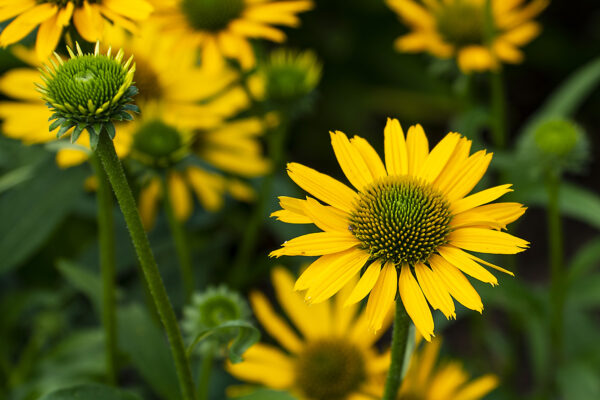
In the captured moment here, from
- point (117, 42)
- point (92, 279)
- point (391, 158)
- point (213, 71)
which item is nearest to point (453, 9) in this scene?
point (213, 71)

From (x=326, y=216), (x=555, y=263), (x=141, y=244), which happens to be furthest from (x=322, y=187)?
(x=555, y=263)

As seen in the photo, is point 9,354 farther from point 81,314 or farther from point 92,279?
point 92,279

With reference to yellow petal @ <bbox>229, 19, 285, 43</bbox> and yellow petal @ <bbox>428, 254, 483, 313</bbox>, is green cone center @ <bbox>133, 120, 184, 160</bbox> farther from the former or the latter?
yellow petal @ <bbox>428, 254, 483, 313</bbox>

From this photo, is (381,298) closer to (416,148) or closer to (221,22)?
(416,148)

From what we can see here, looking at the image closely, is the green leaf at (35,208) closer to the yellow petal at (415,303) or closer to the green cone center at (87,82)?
the green cone center at (87,82)

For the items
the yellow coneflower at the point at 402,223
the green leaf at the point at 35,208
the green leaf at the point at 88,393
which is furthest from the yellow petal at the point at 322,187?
the green leaf at the point at 35,208
